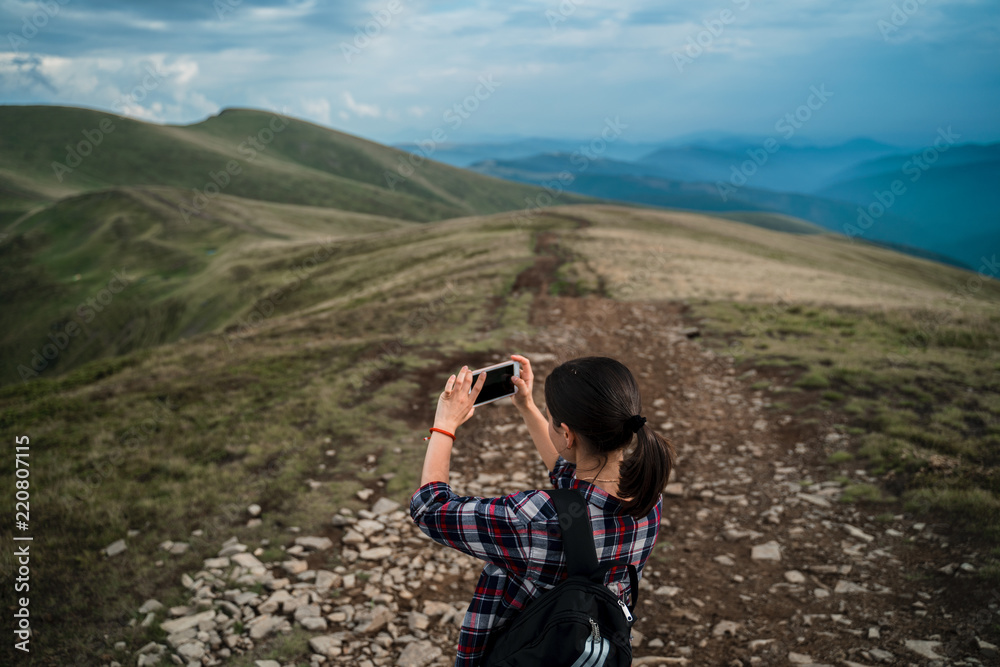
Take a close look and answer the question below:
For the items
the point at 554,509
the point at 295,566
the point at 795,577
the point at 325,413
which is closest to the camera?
the point at 554,509

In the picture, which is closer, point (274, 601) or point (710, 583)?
point (274, 601)

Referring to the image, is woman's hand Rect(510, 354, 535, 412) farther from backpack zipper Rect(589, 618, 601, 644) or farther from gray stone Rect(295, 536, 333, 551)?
gray stone Rect(295, 536, 333, 551)

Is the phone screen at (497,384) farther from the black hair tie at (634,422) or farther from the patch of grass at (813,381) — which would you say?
the patch of grass at (813,381)

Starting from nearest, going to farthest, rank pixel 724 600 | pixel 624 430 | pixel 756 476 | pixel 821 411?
pixel 624 430 < pixel 724 600 < pixel 756 476 < pixel 821 411

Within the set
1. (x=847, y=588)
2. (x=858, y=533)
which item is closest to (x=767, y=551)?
(x=847, y=588)

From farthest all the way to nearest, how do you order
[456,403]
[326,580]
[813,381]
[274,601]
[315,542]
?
1. [813,381]
2. [315,542]
3. [326,580]
4. [274,601]
5. [456,403]

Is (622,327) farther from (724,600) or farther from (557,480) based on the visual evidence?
(557,480)

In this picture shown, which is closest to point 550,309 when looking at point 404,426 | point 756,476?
point 404,426

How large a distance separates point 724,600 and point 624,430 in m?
5.21

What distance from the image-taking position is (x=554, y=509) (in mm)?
2840

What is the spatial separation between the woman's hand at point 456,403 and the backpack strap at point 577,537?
856mm

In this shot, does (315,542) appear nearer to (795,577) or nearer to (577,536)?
(577,536)

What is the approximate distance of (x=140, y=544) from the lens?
7.88m

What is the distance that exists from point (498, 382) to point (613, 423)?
1099mm
